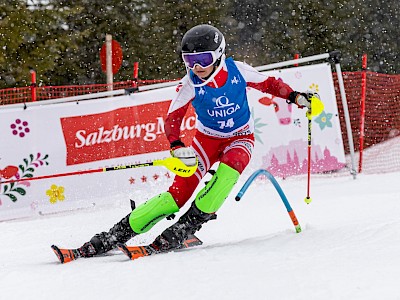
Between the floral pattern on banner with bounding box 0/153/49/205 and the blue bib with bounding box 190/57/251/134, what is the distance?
366 cm

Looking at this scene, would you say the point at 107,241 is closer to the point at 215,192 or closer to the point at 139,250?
the point at 139,250

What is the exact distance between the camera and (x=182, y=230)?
190 inches

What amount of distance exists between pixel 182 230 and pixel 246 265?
3.35 ft

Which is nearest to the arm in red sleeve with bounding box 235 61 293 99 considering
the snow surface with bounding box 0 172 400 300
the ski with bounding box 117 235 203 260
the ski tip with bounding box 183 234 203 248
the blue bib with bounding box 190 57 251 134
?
the blue bib with bounding box 190 57 251 134

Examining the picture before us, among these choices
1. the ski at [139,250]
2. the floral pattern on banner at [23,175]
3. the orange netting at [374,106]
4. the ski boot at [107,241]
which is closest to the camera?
the ski at [139,250]

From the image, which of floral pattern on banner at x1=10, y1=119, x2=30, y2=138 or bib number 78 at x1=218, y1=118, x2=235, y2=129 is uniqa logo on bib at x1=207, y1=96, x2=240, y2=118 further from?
floral pattern on banner at x1=10, y1=119, x2=30, y2=138

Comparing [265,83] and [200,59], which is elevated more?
[200,59]

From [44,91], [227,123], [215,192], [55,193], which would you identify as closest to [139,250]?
[215,192]

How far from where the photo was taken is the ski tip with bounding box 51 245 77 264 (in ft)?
15.3

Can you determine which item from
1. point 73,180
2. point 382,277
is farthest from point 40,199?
point 382,277

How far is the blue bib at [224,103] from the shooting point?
508 cm

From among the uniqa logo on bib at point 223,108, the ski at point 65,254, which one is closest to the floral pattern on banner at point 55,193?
the ski at point 65,254

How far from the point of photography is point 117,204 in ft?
27.4

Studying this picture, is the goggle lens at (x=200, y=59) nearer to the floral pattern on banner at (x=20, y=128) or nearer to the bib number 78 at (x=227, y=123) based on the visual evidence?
the bib number 78 at (x=227, y=123)
